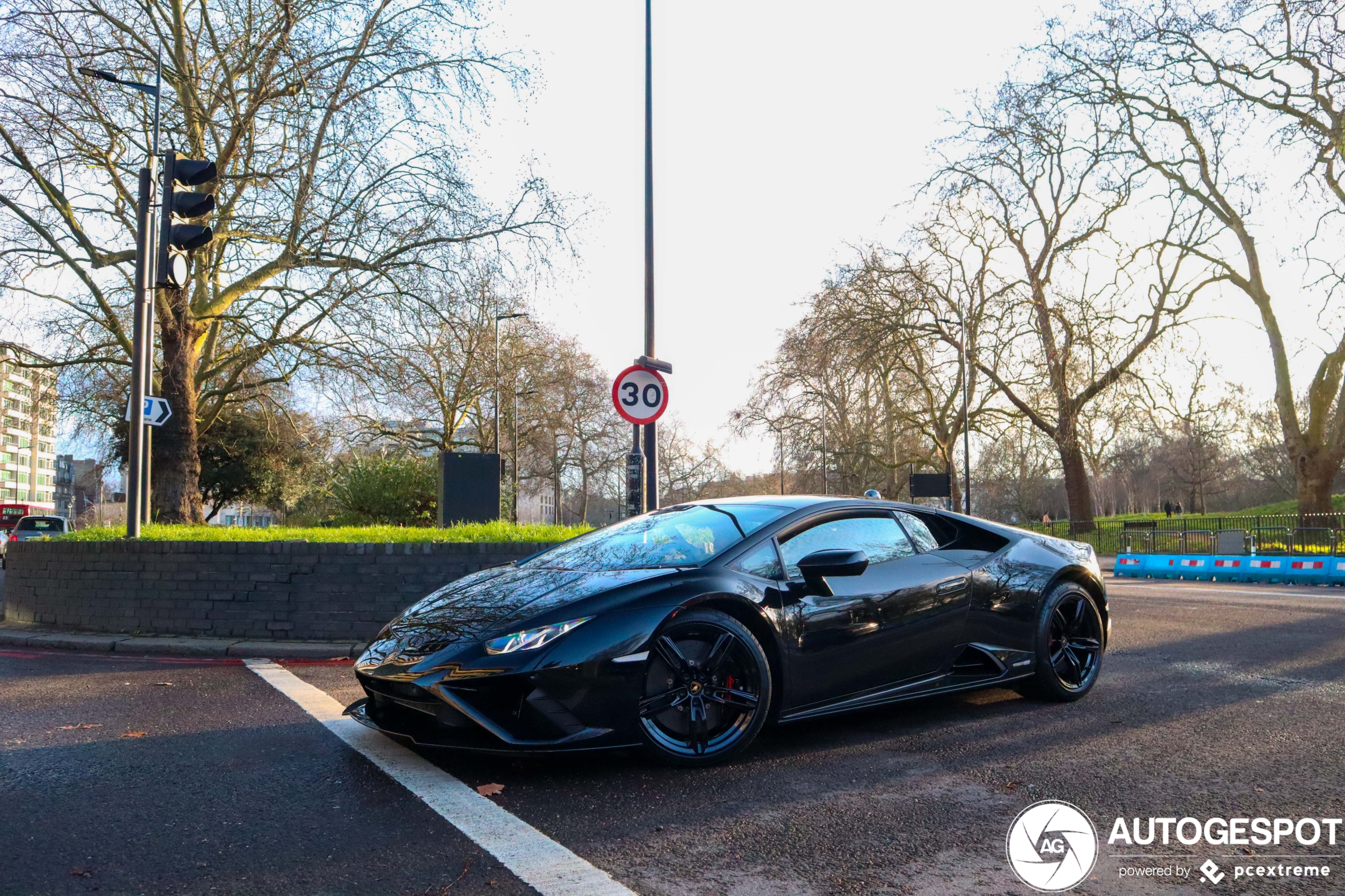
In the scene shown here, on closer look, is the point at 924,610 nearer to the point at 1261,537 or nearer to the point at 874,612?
the point at 874,612

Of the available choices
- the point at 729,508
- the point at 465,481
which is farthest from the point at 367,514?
the point at 729,508

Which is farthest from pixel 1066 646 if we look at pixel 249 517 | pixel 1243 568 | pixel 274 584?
pixel 249 517

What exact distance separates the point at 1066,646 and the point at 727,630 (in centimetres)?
252

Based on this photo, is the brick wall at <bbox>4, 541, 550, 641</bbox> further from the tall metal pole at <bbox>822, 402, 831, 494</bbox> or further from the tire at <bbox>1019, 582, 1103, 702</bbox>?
the tall metal pole at <bbox>822, 402, 831, 494</bbox>

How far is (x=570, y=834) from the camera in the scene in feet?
11.0

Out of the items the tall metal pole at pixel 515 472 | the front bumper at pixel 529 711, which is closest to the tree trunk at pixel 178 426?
the tall metal pole at pixel 515 472

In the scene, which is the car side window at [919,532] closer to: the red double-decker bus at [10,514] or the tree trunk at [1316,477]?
the tree trunk at [1316,477]

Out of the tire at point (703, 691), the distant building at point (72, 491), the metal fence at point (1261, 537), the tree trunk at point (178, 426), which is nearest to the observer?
the tire at point (703, 691)

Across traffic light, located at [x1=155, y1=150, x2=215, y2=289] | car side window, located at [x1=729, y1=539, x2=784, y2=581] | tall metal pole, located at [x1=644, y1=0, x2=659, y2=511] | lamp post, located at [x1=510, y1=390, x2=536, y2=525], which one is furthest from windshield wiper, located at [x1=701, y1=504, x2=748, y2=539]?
lamp post, located at [x1=510, y1=390, x2=536, y2=525]

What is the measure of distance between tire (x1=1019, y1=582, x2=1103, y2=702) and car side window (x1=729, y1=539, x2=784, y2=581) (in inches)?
72.0

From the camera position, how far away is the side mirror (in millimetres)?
4480

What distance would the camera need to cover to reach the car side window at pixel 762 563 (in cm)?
459

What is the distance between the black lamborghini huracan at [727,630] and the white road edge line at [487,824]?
0.18m

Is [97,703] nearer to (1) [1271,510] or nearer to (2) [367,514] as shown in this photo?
(2) [367,514]
